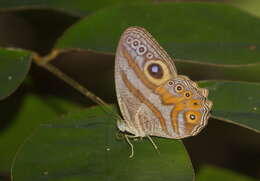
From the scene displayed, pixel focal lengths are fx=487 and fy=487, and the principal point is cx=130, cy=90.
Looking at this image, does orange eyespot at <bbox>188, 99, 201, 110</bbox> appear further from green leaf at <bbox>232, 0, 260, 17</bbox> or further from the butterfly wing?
green leaf at <bbox>232, 0, 260, 17</bbox>

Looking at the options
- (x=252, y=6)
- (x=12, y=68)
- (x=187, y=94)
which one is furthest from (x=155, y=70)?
(x=252, y=6)

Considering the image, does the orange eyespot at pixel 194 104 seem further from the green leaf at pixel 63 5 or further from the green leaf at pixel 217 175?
the green leaf at pixel 63 5

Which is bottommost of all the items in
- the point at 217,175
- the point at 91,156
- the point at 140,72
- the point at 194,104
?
the point at 217,175

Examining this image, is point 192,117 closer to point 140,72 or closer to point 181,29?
point 140,72

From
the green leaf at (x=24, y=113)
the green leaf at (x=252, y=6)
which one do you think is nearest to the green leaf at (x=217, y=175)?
the green leaf at (x=24, y=113)

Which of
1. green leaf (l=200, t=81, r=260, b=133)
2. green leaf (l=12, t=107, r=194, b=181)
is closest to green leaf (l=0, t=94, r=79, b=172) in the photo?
green leaf (l=12, t=107, r=194, b=181)

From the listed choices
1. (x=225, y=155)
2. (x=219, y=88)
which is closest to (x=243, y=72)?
(x=225, y=155)
